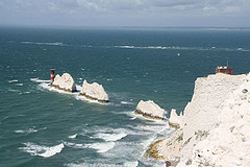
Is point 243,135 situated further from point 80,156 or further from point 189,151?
point 80,156

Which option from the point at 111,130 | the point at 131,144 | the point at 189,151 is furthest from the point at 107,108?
the point at 189,151

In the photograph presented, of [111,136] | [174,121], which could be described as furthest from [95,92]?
[174,121]

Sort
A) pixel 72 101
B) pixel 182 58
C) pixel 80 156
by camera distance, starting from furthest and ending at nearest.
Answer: pixel 182 58, pixel 72 101, pixel 80 156

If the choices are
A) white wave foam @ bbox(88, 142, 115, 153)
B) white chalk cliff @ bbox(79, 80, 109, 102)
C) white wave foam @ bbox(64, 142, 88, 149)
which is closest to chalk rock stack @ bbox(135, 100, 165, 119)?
white chalk cliff @ bbox(79, 80, 109, 102)

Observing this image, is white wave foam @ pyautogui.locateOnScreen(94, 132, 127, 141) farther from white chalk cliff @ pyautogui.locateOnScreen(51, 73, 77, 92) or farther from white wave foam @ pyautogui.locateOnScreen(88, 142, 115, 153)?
white chalk cliff @ pyautogui.locateOnScreen(51, 73, 77, 92)

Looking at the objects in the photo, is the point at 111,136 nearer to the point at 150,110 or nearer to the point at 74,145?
the point at 74,145
